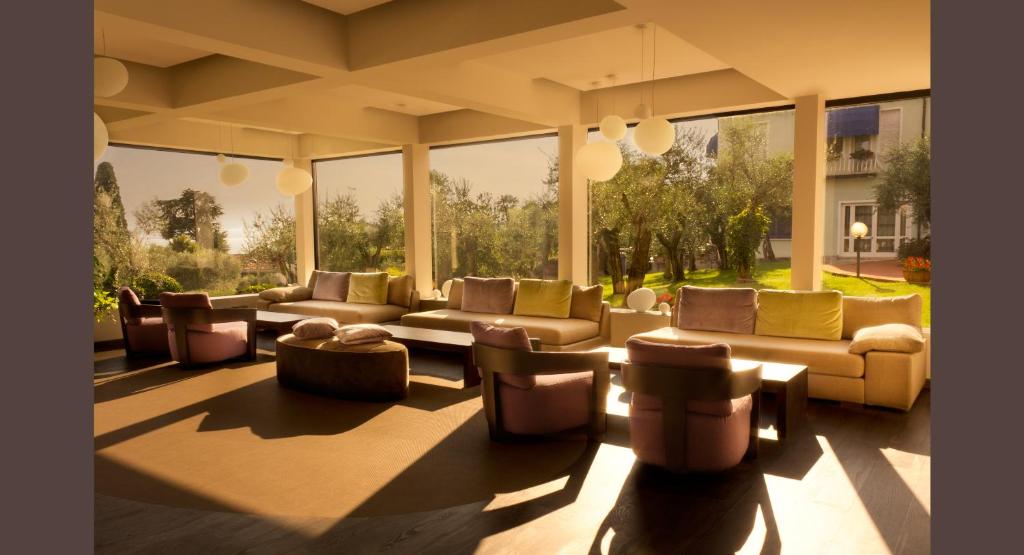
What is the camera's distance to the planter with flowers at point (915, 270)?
23.1 ft

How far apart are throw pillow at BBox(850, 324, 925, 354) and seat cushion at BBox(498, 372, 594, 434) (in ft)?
8.05

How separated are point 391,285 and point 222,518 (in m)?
6.68

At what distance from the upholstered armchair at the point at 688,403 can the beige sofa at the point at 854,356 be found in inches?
76.2

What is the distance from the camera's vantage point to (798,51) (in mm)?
5199

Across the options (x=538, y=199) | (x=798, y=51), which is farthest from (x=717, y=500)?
(x=538, y=199)

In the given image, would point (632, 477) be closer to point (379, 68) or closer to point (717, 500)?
point (717, 500)

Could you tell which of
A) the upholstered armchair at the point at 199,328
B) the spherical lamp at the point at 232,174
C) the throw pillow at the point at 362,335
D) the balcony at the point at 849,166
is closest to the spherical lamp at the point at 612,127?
the balcony at the point at 849,166

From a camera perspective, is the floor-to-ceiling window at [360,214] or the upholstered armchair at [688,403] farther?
the floor-to-ceiling window at [360,214]

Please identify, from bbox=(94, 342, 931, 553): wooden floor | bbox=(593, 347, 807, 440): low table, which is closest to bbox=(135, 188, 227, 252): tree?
bbox=(94, 342, 931, 553): wooden floor

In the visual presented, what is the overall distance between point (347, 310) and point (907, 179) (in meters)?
6.84

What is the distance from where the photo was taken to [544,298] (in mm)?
8391

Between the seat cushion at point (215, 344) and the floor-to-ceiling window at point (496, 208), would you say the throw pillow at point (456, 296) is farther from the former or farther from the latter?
the seat cushion at point (215, 344)

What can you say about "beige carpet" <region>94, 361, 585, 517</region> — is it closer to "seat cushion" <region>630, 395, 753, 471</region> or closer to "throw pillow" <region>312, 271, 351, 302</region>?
"seat cushion" <region>630, 395, 753, 471</region>

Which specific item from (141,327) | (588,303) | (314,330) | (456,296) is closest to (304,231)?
Answer: (456,296)
